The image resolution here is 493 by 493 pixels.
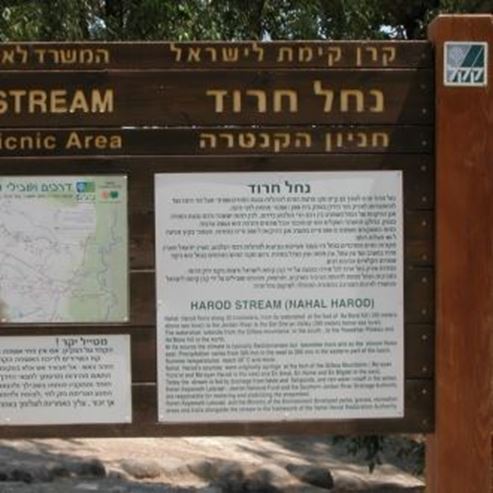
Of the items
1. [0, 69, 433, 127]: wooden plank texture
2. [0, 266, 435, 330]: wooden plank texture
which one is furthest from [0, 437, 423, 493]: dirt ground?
[0, 69, 433, 127]: wooden plank texture

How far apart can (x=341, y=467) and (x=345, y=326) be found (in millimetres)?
5439

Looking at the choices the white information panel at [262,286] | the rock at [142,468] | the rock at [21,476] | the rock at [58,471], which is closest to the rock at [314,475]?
the rock at [142,468]

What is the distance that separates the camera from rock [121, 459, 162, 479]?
8.19m

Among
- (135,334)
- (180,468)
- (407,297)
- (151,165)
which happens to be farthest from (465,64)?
(180,468)

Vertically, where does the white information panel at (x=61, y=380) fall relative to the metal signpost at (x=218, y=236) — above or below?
below

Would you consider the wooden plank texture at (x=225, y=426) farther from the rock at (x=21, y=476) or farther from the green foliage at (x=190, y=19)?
the rock at (x=21, y=476)

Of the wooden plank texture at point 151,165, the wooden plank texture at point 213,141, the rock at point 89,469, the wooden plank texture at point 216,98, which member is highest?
the wooden plank texture at point 216,98

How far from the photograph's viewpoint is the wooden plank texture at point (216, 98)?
13.5 feet

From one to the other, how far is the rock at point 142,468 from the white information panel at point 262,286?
4259mm

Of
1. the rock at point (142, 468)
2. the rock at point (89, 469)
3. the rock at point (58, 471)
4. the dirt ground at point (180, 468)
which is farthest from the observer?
the rock at point (142, 468)

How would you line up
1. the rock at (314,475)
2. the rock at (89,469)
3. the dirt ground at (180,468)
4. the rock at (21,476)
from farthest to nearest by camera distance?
the rock at (314,475), the rock at (89,469), the dirt ground at (180,468), the rock at (21,476)

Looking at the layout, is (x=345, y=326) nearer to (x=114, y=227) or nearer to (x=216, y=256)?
(x=216, y=256)

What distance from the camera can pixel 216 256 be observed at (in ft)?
13.4

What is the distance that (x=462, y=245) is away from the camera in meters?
4.12
